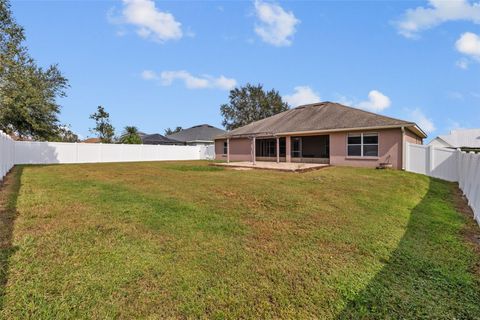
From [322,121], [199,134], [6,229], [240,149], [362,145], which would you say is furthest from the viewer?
[199,134]

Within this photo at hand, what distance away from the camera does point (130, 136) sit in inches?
1330

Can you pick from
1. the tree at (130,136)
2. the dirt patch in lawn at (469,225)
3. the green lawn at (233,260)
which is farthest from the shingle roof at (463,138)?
the tree at (130,136)

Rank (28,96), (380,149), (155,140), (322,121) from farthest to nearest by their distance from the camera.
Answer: (155,140)
(322,121)
(28,96)
(380,149)

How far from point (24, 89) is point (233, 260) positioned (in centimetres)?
1946

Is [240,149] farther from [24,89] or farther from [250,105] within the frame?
[250,105]

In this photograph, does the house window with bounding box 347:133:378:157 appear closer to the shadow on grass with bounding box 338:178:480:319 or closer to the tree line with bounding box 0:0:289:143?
the shadow on grass with bounding box 338:178:480:319

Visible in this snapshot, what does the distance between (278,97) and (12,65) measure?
38500mm

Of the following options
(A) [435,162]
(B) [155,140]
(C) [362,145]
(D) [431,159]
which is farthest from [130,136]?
(A) [435,162]

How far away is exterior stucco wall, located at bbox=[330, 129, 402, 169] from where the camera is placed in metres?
14.7

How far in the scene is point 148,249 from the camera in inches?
153

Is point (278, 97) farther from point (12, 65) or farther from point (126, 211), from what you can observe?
point (126, 211)

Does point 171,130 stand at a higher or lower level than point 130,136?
higher

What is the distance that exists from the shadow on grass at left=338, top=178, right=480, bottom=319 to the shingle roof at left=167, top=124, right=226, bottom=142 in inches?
1403

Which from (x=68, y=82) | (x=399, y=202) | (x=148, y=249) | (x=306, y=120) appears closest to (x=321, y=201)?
(x=399, y=202)
